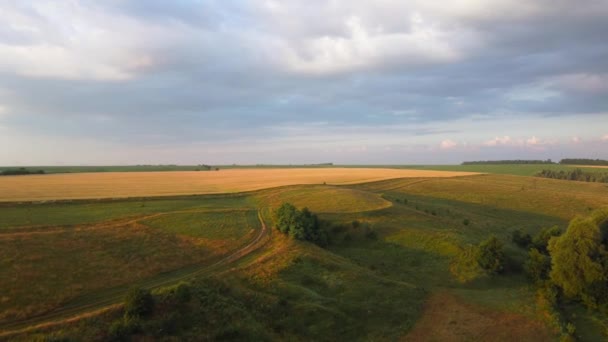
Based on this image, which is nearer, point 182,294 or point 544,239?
point 182,294

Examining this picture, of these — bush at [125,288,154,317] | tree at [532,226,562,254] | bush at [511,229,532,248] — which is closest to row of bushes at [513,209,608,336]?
tree at [532,226,562,254]

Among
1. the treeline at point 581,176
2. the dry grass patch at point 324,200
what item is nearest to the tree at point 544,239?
the dry grass patch at point 324,200

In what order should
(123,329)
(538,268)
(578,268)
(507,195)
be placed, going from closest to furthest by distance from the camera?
(123,329)
(578,268)
(538,268)
(507,195)

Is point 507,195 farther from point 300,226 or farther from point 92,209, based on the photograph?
point 92,209

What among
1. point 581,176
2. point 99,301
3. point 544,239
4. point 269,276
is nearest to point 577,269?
point 544,239

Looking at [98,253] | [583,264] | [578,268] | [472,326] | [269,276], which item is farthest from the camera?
[98,253]

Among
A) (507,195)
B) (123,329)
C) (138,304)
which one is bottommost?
(123,329)
